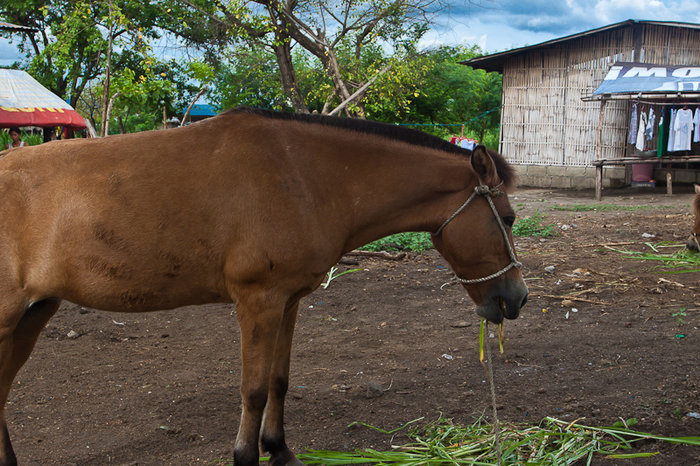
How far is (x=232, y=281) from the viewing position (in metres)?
3.12

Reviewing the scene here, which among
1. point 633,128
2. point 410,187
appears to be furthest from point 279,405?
point 633,128

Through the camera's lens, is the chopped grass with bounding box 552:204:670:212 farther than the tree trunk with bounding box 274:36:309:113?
Yes

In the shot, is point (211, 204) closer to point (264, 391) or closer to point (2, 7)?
point (264, 391)

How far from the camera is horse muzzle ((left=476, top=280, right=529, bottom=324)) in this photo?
327 cm

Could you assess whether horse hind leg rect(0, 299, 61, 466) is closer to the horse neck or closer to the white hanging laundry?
the horse neck

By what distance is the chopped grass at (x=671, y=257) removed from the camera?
738 centimetres

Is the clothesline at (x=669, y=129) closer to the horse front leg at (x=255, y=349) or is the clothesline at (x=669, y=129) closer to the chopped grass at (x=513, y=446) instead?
the chopped grass at (x=513, y=446)

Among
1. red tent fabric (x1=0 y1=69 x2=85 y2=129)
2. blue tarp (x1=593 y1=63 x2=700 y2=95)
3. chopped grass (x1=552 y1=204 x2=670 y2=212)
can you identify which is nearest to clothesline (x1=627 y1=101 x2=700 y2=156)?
blue tarp (x1=593 y1=63 x2=700 y2=95)

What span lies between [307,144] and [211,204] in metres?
0.64

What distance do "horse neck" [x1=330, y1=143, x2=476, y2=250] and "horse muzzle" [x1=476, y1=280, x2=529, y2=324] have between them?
50 centimetres

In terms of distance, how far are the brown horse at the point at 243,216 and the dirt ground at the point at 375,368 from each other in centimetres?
78

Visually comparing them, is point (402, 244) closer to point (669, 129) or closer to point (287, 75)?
point (287, 75)

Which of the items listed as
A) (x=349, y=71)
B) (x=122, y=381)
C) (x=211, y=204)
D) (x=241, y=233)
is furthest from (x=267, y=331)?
(x=349, y=71)

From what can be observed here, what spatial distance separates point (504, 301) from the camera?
3311mm
